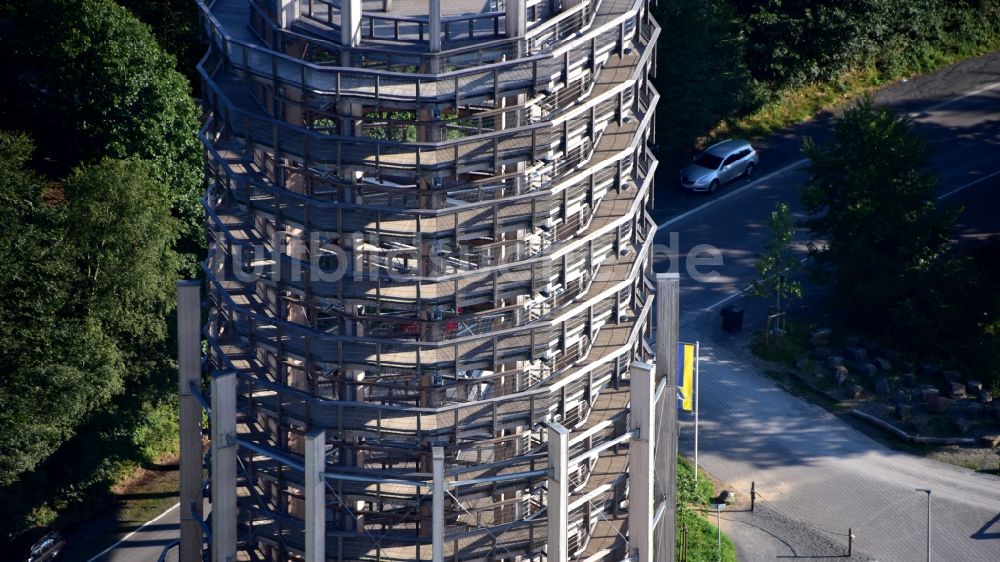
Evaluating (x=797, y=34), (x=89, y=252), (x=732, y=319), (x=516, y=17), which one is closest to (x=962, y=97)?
(x=797, y=34)

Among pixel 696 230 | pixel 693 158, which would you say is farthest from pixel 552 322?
pixel 693 158

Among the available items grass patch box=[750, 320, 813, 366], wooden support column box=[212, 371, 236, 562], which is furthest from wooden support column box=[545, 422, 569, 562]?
grass patch box=[750, 320, 813, 366]

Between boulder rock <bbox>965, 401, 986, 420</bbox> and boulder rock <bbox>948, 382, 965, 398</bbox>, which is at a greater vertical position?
boulder rock <bbox>948, 382, 965, 398</bbox>

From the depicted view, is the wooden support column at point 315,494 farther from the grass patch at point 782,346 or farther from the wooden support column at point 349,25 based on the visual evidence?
the grass patch at point 782,346

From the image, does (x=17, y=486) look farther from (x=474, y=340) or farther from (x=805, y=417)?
(x=805, y=417)

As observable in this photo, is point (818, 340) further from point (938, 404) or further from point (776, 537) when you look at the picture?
point (776, 537)

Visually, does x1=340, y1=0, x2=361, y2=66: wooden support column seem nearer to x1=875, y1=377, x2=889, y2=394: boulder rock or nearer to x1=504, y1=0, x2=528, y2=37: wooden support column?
x1=504, y1=0, x2=528, y2=37: wooden support column
